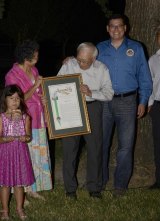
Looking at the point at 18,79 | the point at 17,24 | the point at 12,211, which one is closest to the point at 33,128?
the point at 18,79

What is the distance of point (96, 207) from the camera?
5.89 meters

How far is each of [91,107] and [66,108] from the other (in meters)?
0.30

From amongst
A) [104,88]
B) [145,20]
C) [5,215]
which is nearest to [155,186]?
[104,88]

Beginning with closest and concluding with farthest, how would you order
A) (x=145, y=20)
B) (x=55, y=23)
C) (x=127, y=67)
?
(x=127, y=67)
(x=145, y=20)
(x=55, y=23)

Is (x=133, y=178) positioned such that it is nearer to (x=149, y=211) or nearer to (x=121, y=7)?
(x=149, y=211)

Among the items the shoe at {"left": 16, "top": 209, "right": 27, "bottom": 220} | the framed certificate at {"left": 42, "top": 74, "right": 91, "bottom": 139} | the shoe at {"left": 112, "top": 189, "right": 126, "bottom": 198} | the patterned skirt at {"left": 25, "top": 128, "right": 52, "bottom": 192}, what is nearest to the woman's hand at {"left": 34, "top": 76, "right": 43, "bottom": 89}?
the framed certificate at {"left": 42, "top": 74, "right": 91, "bottom": 139}

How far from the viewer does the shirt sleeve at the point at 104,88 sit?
579 centimetres

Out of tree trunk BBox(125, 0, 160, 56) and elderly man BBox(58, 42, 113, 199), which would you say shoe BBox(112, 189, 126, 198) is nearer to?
elderly man BBox(58, 42, 113, 199)

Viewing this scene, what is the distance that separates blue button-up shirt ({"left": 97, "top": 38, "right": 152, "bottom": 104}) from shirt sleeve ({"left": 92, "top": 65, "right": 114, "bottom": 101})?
179 millimetres

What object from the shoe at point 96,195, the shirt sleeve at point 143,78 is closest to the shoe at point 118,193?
the shoe at point 96,195

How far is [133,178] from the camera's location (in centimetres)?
701

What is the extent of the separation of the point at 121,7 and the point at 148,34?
25.7 meters

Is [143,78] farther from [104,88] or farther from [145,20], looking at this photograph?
[145,20]

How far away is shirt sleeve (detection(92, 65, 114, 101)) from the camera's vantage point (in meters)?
5.79
